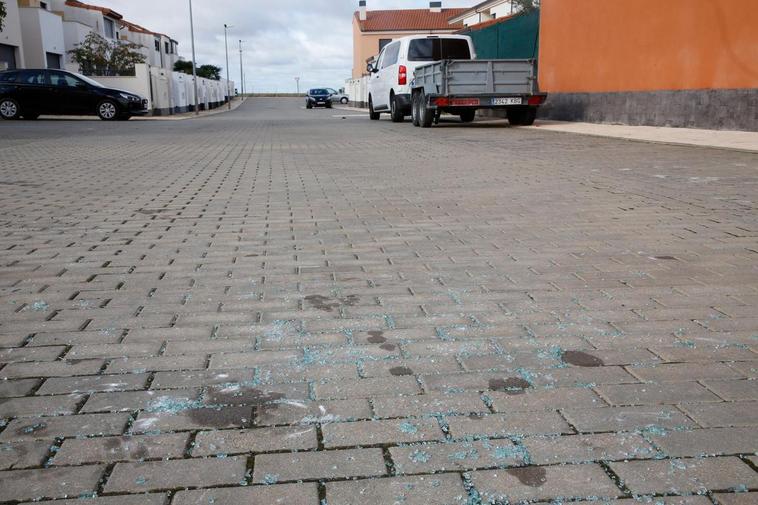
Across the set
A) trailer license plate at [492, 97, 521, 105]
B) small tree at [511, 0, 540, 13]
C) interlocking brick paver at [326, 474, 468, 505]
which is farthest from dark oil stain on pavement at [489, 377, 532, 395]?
small tree at [511, 0, 540, 13]

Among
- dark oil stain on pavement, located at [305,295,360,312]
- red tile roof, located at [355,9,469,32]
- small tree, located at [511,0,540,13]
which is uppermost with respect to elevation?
red tile roof, located at [355,9,469,32]

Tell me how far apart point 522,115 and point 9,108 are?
19398 millimetres

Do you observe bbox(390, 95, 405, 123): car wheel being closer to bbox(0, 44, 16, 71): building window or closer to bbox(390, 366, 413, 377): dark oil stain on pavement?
bbox(390, 366, 413, 377): dark oil stain on pavement

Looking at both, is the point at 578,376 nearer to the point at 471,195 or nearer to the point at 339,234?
the point at 339,234

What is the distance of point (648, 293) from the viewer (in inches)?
149

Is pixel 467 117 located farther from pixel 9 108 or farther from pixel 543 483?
pixel 543 483

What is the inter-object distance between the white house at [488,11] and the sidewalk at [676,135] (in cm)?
3225

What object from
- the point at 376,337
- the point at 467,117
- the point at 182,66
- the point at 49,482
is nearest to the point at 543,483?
the point at 376,337

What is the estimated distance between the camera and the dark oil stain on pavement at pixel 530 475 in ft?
6.56

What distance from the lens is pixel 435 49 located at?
20094mm

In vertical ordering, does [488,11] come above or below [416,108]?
above

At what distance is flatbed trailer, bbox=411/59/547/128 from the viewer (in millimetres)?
16891

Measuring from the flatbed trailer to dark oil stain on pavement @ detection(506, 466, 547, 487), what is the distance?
15.4 m

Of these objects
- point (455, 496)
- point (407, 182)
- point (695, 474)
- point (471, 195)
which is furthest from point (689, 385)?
point (407, 182)
